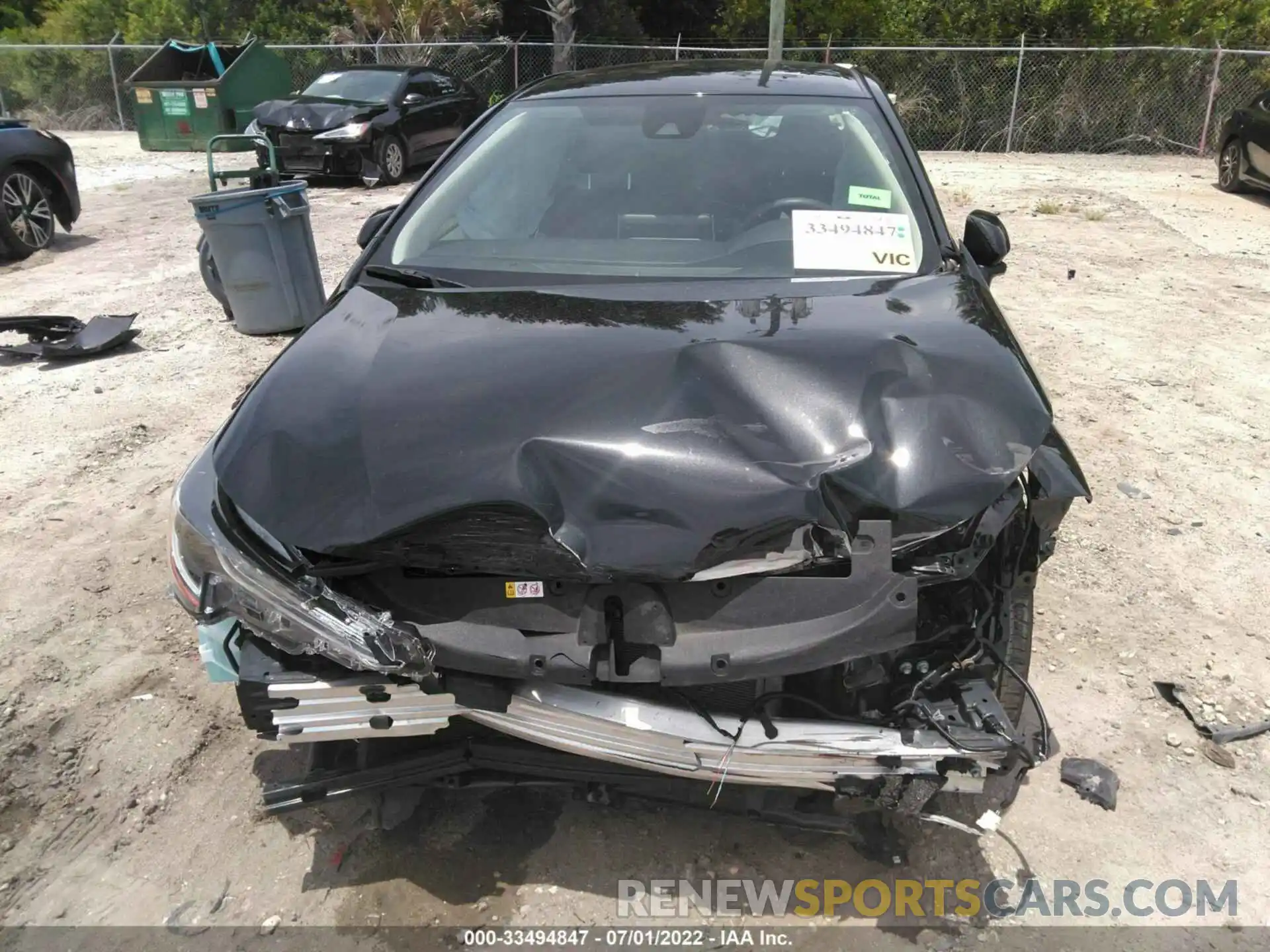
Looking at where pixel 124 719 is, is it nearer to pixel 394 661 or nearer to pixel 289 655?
pixel 289 655

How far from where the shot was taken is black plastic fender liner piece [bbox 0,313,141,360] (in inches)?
241

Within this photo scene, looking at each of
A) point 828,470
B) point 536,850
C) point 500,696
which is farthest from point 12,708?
point 828,470

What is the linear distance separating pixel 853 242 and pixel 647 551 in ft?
4.99

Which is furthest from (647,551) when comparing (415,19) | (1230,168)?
(415,19)

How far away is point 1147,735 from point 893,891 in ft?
3.56

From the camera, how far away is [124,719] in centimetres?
298

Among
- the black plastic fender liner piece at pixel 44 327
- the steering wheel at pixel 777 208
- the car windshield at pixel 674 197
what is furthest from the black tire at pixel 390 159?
the steering wheel at pixel 777 208

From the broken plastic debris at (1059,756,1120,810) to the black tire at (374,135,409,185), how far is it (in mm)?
11176

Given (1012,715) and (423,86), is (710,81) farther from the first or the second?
(423,86)

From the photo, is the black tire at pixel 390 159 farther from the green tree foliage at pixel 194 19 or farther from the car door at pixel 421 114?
the green tree foliage at pixel 194 19

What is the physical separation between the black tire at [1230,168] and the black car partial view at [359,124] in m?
10.4

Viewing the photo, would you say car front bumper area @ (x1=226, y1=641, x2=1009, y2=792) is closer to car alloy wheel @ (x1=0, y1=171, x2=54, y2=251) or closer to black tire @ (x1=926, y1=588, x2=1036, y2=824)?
black tire @ (x1=926, y1=588, x2=1036, y2=824)

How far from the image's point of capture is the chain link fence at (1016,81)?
51.3 ft
